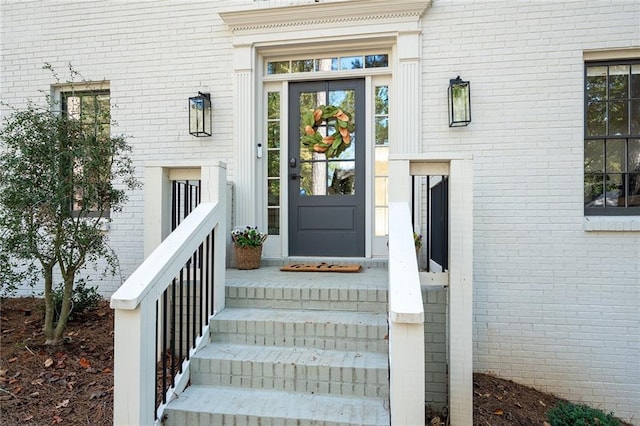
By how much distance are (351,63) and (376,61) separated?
26 cm

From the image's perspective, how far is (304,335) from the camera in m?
2.63

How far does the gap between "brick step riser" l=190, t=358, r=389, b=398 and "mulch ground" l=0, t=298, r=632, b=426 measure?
63cm

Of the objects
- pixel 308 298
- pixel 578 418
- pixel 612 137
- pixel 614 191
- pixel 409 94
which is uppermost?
pixel 409 94

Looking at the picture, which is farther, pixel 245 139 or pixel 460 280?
pixel 245 139

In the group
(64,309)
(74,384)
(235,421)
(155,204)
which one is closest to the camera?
(235,421)

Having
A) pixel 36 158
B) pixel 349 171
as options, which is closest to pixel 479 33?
pixel 349 171

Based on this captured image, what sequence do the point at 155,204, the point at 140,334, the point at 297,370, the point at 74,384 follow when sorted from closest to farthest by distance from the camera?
1. the point at 140,334
2. the point at 297,370
3. the point at 74,384
4. the point at 155,204

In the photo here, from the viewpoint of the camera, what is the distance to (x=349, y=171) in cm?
418

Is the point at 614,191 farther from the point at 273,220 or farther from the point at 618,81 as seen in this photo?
the point at 273,220

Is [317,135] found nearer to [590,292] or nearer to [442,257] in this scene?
[442,257]

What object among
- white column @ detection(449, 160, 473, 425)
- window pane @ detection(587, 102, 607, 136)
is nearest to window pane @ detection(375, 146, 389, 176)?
white column @ detection(449, 160, 473, 425)

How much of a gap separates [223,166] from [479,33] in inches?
105

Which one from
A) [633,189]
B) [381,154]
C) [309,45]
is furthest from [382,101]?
[633,189]

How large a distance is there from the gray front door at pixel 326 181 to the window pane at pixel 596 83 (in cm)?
209
